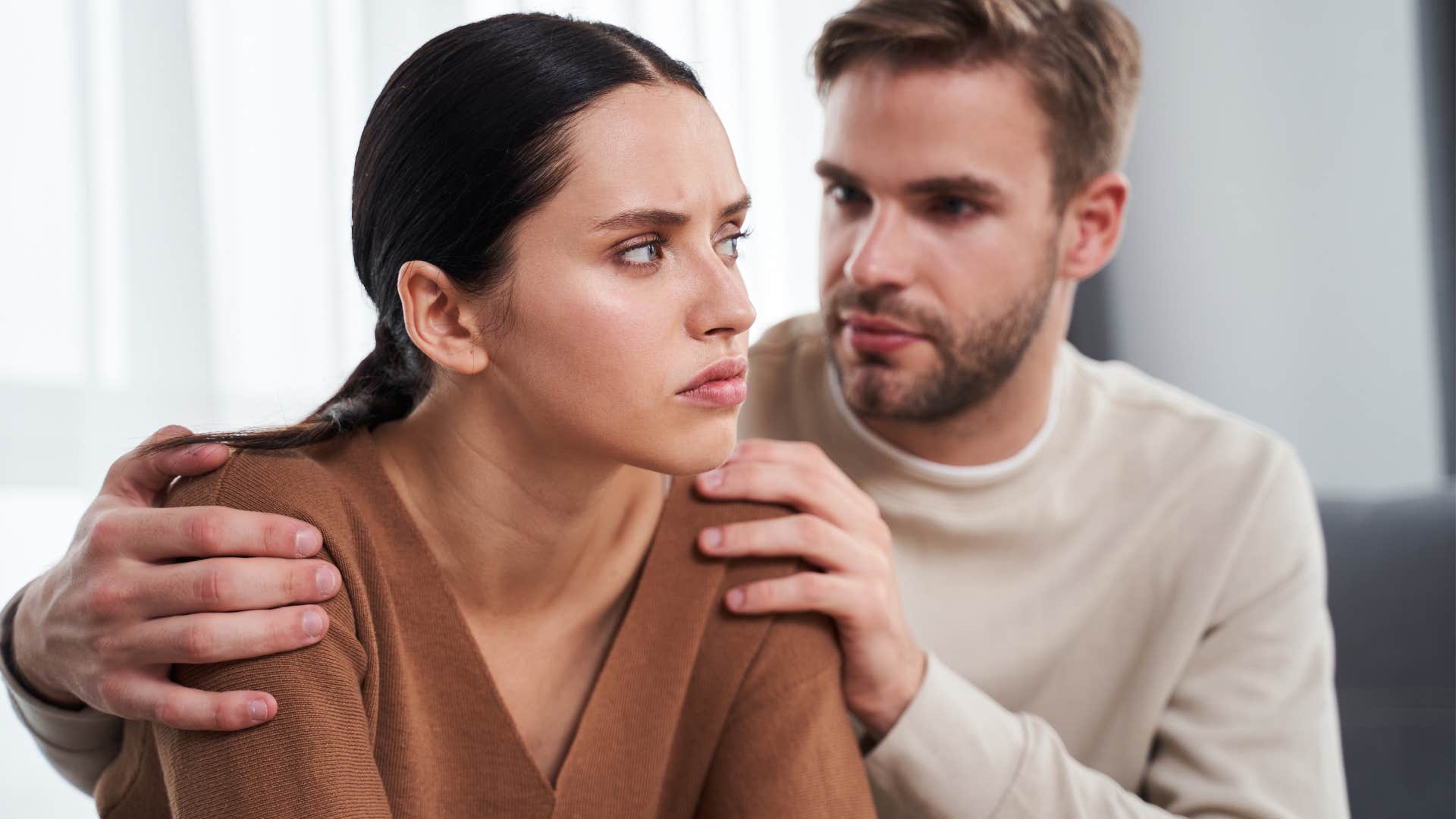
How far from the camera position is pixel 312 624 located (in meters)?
0.95

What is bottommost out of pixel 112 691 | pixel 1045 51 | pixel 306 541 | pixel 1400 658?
pixel 1400 658

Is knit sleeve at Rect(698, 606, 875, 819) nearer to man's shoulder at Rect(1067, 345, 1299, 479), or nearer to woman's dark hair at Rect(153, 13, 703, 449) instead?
woman's dark hair at Rect(153, 13, 703, 449)

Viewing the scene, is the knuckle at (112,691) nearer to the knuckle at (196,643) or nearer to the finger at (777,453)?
the knuckle at (196,643)

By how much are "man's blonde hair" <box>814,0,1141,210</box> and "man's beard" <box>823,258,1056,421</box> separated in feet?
0.72

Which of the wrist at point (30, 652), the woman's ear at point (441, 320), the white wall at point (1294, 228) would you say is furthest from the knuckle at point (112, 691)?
the white wall at point (1294, 228)

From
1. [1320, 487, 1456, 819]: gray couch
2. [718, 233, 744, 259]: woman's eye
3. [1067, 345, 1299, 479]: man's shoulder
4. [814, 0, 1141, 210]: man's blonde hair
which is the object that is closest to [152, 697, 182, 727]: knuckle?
[718, 233, 744, 259]: woman's eye

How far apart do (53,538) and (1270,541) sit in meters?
1.69

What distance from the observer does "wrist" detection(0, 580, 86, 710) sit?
110 centimetres

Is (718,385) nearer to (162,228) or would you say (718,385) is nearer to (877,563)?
(877,563)

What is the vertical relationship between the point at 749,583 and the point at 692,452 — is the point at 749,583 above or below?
below

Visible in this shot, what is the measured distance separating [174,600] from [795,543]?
20.7 inches

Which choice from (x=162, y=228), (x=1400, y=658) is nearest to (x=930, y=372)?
(x=1400, y=658)

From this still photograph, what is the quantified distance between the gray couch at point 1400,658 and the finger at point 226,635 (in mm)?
1421

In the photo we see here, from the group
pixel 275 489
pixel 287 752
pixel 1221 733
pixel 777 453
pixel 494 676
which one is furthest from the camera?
pixel 1221 733
